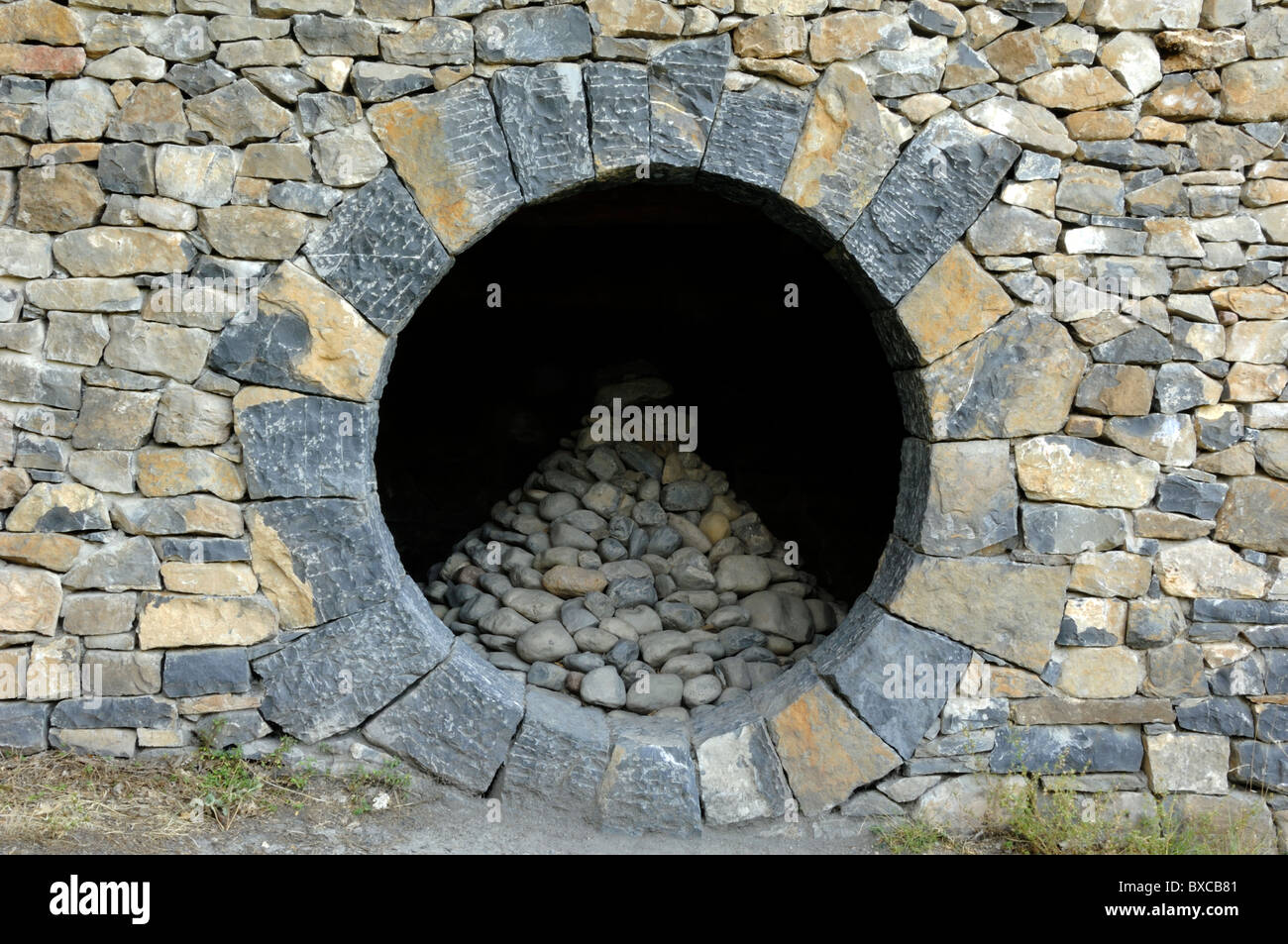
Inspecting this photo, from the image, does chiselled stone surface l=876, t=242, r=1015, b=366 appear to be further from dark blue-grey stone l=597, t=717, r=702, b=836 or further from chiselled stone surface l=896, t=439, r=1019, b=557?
dark blue-grey stone l=597, t=717, r=702, b=836

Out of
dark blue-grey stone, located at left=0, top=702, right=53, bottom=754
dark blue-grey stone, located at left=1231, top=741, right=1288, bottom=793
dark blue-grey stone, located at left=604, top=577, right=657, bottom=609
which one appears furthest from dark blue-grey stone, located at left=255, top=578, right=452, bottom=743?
dark blue-grey stone, located at left=1231, top=741, right=1288, bottom=793

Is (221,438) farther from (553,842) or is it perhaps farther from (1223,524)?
(1223,524)

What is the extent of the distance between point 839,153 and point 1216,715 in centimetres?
216

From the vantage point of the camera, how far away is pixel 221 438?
284cm

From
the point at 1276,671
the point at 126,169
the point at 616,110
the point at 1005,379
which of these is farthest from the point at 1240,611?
the point at 126,169

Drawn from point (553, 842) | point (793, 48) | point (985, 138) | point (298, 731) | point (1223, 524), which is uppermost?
point (793, 48)

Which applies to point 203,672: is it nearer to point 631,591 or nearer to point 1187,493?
point 631,591

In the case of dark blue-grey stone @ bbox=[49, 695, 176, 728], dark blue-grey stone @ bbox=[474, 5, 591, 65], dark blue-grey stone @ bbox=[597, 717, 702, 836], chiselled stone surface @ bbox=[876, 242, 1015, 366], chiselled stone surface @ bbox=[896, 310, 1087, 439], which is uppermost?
dark blue-grey stone @ bbox=[474, 5, 591, 65]

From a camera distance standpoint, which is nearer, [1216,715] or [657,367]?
[1216,715]

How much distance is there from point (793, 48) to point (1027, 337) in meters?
1.13

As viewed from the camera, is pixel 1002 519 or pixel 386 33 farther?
pixel 1002 519

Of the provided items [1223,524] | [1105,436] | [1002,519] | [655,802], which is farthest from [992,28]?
[655,802]

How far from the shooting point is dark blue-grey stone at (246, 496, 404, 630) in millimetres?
2871

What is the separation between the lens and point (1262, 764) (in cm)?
308
